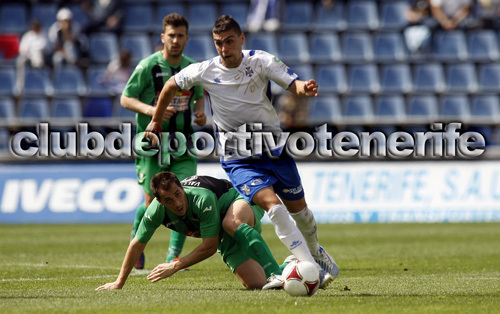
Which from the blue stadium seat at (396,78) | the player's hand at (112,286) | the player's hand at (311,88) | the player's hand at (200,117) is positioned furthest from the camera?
the blue stadium seat at (396,78)

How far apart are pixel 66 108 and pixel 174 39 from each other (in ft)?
34.7

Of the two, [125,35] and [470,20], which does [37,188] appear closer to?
[125,35]

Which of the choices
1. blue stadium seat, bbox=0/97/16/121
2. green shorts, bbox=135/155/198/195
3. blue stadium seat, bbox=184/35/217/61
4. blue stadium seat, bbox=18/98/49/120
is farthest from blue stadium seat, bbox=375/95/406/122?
green shorts, bbox=135/155/198/195

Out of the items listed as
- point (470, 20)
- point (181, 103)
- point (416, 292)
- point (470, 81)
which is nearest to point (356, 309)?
point (416, 292)

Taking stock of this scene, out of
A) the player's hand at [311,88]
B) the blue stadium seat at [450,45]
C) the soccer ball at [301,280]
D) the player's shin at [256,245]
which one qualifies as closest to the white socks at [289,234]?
the soccer ball at [301,280]

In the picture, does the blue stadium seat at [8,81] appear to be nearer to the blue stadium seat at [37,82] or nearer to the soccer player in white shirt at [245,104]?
the blue stadium seat at [37,82]

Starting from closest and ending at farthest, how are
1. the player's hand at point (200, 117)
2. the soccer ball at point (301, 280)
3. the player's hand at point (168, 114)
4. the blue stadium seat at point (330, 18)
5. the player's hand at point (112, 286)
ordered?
the soccer ball at point (301, 280) → the player's hand at point (112, 286) → the player's hand at point (168, 114) → the player's hand at point (200, 117) → the blue stadium seat at point (330, 18)

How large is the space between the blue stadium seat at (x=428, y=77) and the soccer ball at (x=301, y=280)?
14.0m

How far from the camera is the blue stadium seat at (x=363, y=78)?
19.9 m

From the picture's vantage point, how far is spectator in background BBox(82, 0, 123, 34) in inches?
846

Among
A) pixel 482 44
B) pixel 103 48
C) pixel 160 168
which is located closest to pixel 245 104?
pixel 160 168

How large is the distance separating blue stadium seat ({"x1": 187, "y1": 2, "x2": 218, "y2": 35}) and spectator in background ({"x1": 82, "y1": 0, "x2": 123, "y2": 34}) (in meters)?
1.77

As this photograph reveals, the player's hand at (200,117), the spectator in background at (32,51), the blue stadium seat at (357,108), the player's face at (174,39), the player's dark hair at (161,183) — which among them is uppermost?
the spectator in background at (32,51)

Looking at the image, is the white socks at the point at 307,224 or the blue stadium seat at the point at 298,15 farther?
the blue stadium seat at the point at 298,15
